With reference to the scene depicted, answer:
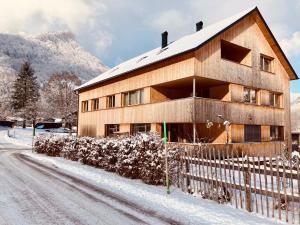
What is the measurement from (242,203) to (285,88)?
2176 cm

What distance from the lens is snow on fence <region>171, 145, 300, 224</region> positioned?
705cm

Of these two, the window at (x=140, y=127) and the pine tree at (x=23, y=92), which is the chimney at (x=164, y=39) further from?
the pine tree at (x=23, y=92)

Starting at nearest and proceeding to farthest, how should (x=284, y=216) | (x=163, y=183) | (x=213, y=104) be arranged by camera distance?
(x=284, y=216) → (x=163, y=183) → (x=213, y=104)

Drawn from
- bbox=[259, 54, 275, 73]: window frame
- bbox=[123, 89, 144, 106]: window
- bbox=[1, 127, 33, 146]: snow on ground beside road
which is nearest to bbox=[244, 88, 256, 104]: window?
bbox=[259, 54, 275, 73]: window frame

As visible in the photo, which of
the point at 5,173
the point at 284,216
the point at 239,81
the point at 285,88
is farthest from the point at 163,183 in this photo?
the point at 285,88

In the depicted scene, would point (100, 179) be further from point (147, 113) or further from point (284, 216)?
point (147, 113)

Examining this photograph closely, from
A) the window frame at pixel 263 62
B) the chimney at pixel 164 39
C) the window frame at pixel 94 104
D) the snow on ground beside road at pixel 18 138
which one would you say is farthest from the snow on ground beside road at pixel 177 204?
the snow on ground beside road at pixel 18 138

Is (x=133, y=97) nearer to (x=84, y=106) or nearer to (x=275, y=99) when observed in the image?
(x=84, y=106)

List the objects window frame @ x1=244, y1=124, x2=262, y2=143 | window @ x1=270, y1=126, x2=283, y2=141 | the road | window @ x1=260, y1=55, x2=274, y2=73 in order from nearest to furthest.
Result: the road
window frame @ x1=244, y1=124, x2=262, y2=143
window @ x1=260, y1=55, x2=274, y2=73
window @ x1=270, y1=126, x2=283, y2=141

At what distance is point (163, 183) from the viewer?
35.0 ft

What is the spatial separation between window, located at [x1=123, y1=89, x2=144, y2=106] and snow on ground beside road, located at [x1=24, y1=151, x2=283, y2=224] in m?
13.2

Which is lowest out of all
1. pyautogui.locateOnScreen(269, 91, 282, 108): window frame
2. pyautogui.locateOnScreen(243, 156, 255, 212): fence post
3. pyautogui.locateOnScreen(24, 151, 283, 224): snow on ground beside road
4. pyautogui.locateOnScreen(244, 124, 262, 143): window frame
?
pyautogui.locateOnScreen(24, 151, 283, 224): snow on ground beside road

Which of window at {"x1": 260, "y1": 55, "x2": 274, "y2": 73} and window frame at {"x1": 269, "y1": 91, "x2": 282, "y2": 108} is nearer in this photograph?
window at {"x1": 260, "y1": 55, "x2": 274, "y2": 73}

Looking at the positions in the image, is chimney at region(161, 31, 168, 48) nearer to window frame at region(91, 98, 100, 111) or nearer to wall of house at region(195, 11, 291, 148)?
wall of house at region(195, 11, 291, 148)
